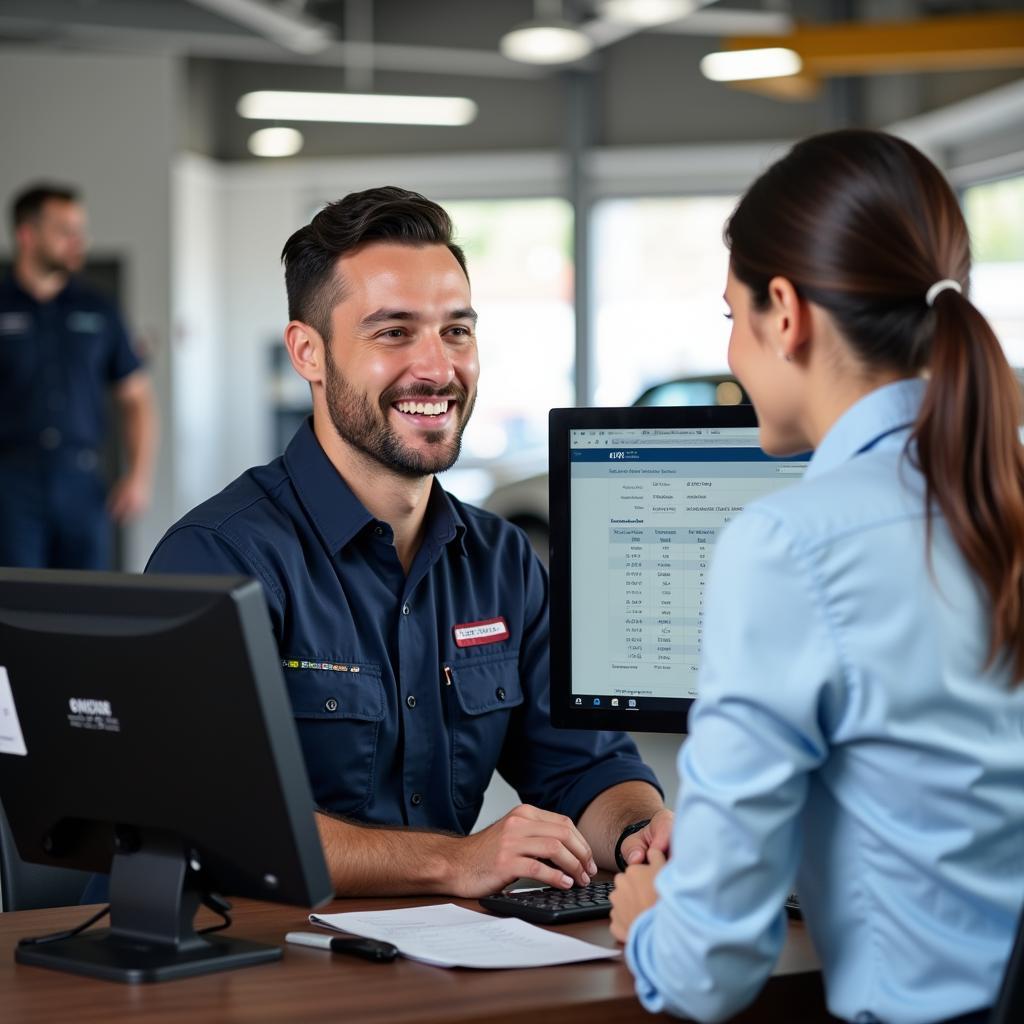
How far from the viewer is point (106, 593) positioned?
138 centimetres

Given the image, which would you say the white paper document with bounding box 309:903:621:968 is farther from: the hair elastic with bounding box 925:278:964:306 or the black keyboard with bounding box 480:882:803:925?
the hair elastic with bounding box 925:278:964:306

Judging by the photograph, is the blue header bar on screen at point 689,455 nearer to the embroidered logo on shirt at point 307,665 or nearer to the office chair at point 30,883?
the embroidered logo on shirt at point 307,665

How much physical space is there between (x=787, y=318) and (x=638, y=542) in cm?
61

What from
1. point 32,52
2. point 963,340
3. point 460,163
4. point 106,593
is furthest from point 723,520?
point 460,163

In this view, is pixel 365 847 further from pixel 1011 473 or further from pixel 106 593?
pixel 1011 473

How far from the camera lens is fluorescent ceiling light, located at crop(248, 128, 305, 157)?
390 inches

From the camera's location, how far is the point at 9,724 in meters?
1.48

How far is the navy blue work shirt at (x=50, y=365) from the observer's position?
629 centimetres

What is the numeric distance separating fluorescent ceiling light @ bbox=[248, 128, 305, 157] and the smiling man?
26.2 feet

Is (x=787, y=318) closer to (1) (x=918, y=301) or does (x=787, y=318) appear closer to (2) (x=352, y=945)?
(1) (x=918, y=301)

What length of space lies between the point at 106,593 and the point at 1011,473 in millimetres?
772

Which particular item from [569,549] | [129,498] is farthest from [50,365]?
[569,549]

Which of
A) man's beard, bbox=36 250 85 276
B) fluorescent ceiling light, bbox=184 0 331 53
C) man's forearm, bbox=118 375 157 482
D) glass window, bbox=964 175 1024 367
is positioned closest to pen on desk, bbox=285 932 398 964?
man's beard, bbox=36 250 85 276

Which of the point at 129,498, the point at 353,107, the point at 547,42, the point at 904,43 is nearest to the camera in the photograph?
the point at 129,498
